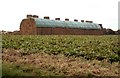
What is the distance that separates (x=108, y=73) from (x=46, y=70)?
2.75 m

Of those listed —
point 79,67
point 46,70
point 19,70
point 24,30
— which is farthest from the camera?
point 24,30

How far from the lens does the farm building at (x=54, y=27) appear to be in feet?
121

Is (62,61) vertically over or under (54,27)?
under

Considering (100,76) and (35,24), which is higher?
(35,24)

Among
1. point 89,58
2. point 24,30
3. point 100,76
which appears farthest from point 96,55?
point 24,30

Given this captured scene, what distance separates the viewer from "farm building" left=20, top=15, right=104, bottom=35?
36.9 m

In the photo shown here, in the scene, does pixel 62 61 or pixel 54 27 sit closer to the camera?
pixel 62 61

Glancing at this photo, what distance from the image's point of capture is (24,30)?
38875 mm

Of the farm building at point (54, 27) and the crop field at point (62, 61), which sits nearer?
the crop field at point (62, 61)

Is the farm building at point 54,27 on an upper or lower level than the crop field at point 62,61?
upper

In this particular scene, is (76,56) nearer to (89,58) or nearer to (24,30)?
(89,58)

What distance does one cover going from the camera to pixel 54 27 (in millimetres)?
39031

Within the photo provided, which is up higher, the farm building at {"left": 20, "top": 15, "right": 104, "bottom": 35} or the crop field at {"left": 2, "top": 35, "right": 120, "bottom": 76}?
the farm building at {"left": 20, "top": 15, "right": 104, "bottom": 35}

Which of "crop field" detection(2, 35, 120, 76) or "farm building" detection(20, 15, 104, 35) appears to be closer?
"crop field" detection(2, 35, 120, 76)
